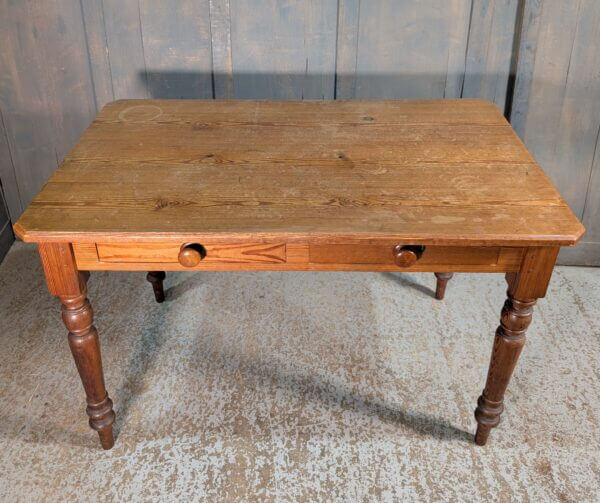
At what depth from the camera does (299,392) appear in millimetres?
2053

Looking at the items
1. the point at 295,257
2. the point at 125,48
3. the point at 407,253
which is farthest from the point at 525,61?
the point at 125,48

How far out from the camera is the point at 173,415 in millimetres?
1969

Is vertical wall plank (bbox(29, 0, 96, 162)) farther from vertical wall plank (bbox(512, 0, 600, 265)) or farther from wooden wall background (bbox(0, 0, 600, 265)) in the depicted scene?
vertical wall plank (bbox(512, 0, 600, 265))

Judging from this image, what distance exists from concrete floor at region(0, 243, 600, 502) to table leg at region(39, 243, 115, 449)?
0.14 meters

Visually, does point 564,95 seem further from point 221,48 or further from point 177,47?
point 177,47

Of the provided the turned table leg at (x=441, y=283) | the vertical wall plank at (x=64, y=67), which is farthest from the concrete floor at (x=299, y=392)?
the vertical wall plank at (x=64, y=67)

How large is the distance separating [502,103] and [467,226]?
3.77 feet

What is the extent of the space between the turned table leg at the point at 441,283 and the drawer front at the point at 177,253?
1023 mm

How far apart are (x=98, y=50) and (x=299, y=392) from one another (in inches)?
56.6

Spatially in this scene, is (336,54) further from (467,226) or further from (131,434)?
(131,434)

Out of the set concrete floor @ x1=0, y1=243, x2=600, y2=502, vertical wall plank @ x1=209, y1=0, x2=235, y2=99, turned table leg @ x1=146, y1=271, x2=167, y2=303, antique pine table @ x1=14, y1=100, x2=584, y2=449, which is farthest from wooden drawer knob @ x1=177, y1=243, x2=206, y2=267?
vertical wall plank @ x1=209, y1=0, x2=235, y2=99

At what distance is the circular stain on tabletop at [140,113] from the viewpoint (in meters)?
2.03

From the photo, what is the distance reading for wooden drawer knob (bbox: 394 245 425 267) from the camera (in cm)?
149

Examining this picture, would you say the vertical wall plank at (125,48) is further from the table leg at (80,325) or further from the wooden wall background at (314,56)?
the table leg at (80,325)
